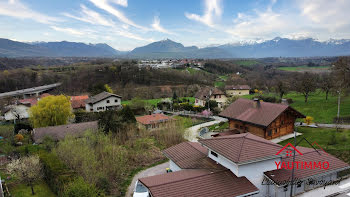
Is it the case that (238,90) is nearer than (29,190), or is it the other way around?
(29,190)

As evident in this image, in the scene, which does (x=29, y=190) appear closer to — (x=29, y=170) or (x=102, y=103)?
(x=29, y=170)

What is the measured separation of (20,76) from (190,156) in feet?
295

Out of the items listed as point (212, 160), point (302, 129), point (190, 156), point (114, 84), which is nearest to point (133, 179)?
point (190, 156)

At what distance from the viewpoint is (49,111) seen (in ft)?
103

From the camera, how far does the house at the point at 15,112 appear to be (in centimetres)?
4089

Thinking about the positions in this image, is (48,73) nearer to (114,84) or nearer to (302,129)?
(114,84)

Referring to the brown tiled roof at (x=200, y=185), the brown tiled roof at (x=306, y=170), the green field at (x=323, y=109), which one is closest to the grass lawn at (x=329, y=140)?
the brown tiled roof at (x=306, y=170)

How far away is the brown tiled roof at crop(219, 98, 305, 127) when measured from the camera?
23.5 m

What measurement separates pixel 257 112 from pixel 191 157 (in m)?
12.5

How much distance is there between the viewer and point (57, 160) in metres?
17.3

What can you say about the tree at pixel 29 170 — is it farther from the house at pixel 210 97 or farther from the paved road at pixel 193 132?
the house at pixel 210 97

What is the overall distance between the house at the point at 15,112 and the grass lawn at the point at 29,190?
28.9 metres

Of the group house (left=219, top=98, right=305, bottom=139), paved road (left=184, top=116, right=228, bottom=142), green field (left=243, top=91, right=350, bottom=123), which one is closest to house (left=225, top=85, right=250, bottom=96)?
green field (left=243, top=91, right=350, bottom=123)

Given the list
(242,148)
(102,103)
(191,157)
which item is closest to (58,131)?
(191,157)
